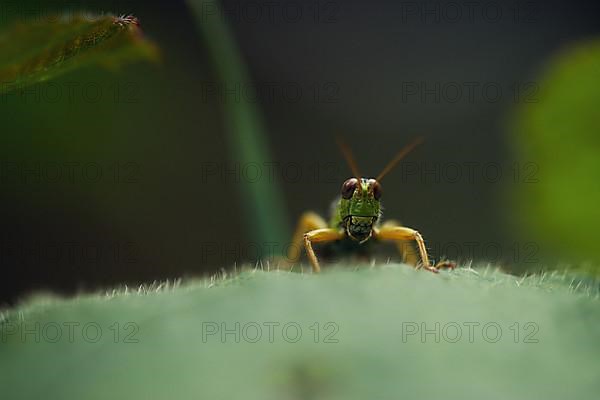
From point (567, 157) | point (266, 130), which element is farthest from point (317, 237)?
point (266, 130)

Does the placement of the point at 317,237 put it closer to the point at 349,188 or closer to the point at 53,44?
the point at 349,188

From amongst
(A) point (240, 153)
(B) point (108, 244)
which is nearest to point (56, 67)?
(A) point (240, 153)

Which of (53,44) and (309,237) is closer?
(53,44)

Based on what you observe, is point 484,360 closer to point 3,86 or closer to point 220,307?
point 220,307

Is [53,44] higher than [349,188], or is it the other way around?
[53,44]

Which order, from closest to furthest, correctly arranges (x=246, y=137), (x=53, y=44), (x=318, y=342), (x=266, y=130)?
(x=318, y=342) < (x=53, y=44) < (x=246, y=137) < (x=266, y=130)

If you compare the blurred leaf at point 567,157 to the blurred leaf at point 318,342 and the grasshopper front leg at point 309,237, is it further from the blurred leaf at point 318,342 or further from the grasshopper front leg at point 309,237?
the blurred leaf at point 318,342

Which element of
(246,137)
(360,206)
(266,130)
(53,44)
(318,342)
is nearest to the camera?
(318,342)

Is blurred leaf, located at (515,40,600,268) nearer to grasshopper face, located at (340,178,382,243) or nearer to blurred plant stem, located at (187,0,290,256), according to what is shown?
grasshopper face, located at (340,178,382,243)

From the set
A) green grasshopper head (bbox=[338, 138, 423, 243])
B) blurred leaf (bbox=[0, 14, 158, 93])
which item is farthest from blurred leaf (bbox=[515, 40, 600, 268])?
blurred leaf (bbox=[0, 14, 158, 93])
